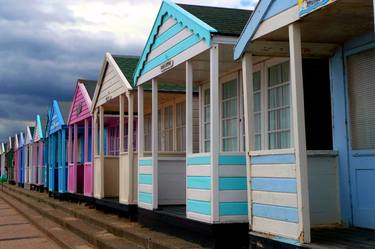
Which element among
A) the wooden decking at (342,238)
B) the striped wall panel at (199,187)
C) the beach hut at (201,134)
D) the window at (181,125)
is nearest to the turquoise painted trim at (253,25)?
the beach hut at (201,134)

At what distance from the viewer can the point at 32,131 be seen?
32.8 meters

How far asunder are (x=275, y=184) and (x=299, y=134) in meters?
0.82

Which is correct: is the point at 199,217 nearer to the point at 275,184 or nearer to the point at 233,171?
the point at 233,171

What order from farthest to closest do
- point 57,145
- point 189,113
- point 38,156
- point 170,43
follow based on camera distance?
point 38,156 → point 57,145 → point 170,43 → point 189,113

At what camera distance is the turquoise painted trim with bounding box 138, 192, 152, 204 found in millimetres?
10477

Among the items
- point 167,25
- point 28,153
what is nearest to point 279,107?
point 167,25

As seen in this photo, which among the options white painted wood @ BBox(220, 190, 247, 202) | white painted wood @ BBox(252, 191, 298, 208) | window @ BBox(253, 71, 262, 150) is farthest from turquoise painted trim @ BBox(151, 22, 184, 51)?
white painted wood @ BBox(252, 191, 298, 208)

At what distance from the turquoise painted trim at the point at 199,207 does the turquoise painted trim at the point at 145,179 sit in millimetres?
2176

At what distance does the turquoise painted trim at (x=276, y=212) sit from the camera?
5887 millimetres

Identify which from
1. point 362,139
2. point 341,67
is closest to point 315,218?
point 362,139

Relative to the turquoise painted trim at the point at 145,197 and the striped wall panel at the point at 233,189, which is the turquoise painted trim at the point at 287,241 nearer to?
the striped wall panel at the point at 233,189

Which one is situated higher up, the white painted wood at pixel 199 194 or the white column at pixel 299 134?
the white column at pixel 299 134

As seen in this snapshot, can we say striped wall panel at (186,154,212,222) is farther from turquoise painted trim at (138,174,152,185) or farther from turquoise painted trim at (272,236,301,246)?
turquoise painted trim at (138,174,152,185)

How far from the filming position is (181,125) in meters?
13.4
